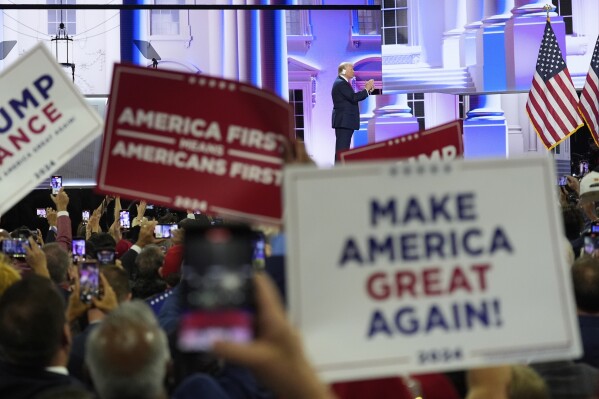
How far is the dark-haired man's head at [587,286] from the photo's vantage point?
4.63 metres

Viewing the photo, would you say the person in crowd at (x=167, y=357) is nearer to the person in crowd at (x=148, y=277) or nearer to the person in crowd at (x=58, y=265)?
the person in crowd at (x=58, y=265)

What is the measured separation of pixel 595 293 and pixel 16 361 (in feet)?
7.59

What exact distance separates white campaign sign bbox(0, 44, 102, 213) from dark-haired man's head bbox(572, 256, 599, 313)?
1.96 metres

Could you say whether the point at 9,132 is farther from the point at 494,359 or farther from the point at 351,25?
the point at 351,25

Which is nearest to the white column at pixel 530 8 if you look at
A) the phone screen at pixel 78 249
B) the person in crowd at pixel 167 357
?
the phone screen at pixel 78 249

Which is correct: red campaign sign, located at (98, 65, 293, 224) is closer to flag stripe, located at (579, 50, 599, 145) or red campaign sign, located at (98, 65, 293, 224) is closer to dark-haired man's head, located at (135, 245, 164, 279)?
dark-haired man's head, located at (135, 245, 164, 279)

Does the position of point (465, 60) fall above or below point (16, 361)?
above

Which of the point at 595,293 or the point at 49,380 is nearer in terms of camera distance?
the point at 49,380

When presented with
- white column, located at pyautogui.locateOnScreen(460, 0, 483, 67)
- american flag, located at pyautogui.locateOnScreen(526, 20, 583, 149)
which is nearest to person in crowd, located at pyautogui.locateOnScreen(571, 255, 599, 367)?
american flag, located at pyautogui.locateOnScreen(526, 20, 583, 149)

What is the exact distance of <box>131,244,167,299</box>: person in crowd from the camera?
254 inches

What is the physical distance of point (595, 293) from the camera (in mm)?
4629

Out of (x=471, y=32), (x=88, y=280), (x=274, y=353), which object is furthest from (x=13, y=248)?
(x=471, y=32)

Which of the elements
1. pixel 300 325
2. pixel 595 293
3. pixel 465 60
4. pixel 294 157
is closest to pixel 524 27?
pixel 465 60

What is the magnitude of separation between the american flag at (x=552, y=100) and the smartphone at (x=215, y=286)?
11192mm
